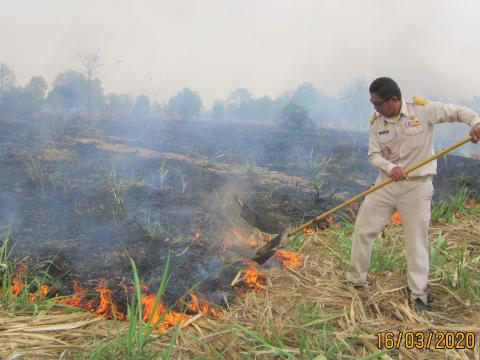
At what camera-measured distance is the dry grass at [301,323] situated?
7.66 feet

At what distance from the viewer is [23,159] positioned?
270 inches

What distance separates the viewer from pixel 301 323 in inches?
105

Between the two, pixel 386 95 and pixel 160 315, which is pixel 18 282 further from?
pixel 386 95

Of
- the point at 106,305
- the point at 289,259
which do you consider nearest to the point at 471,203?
the point at 289,259

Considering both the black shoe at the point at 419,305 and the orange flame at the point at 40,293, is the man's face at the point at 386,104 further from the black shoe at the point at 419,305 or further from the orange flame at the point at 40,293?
the orange flame at the point at 40,293

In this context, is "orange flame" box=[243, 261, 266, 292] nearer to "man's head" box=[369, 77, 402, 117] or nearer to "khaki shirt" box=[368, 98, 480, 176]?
"khaki shirt" box=[368, 98, 480, 176]

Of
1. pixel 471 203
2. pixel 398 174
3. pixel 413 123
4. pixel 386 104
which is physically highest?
pixel 386 104

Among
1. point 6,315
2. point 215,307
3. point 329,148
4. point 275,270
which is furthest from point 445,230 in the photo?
point 329,148

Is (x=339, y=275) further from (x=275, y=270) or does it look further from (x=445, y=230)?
(x=445, y=230)

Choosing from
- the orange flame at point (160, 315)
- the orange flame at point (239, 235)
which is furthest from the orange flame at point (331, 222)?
the orange flame at point (160, 315)

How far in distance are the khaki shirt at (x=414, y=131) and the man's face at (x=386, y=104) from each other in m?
0.06

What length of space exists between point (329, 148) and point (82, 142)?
616 centimetres

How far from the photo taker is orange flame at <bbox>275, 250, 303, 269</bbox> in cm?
367

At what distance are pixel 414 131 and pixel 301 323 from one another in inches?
65.2
